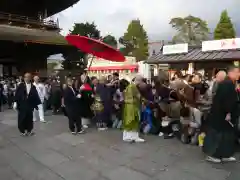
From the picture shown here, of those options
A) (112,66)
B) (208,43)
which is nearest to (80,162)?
(208,43)

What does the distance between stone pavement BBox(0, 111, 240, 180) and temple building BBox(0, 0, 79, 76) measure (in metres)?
13.1

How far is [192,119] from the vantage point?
550cm

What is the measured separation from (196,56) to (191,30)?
914 inches

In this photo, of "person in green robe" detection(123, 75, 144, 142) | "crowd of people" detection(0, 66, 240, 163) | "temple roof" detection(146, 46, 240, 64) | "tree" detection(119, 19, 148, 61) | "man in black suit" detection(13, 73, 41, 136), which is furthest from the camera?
"tree" detection(119, 19, 148, 61)

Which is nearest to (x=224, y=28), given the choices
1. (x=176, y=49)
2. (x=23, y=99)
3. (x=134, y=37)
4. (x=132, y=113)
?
(x=134, y=37)

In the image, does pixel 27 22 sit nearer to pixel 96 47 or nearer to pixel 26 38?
pixel 26 38

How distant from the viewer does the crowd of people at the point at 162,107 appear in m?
4.30

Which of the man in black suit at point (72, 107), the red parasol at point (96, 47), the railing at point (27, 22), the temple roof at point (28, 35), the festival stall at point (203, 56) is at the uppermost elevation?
the railing at point (27, 22)

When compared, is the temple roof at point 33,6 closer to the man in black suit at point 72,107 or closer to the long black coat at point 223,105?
the man in black suit at point 72,107

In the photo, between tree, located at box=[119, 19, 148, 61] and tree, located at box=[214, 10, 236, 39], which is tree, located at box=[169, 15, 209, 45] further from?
tree, located at box=[119, 19, 148, 61]

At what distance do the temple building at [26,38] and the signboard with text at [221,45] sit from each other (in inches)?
470

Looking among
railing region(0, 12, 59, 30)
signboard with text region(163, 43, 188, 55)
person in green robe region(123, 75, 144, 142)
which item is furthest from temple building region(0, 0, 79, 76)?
person in green robe region(123, 75, 144, 142)

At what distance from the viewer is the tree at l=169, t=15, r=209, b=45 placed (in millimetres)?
42875

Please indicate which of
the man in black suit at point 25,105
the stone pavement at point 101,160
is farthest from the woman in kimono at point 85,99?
the man in black suit at point 25,105
